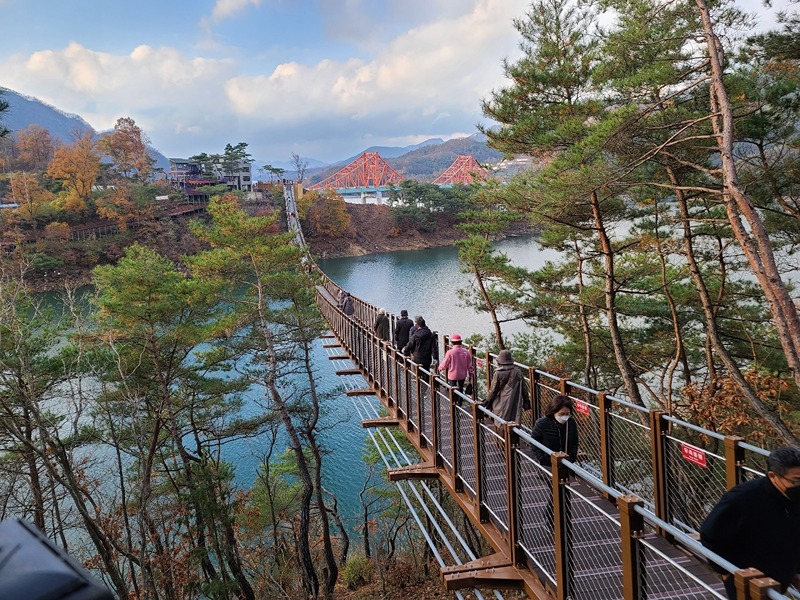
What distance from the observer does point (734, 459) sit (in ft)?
7.80

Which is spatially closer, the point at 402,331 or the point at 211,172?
the point at 402,331

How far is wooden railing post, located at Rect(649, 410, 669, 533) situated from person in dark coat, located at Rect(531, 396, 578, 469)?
1.36ft

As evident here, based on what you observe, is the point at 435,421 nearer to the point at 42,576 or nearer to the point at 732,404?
the point at 42,576

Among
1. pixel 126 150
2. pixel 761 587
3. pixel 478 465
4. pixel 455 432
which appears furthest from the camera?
pixel 126 150

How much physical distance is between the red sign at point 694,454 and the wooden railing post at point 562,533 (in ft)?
2.21

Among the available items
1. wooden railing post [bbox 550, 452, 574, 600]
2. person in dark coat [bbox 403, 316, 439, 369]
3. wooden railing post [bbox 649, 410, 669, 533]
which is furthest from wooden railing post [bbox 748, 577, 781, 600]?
person in dark coat [bbox 403, 316, 439, 369]

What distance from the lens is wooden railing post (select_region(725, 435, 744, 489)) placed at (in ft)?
7.79

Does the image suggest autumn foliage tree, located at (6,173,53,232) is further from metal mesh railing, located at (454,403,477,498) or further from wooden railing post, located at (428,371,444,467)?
metal mesh railing, located at (454,403,477,498)

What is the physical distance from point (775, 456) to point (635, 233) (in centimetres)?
817

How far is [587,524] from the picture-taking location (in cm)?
264

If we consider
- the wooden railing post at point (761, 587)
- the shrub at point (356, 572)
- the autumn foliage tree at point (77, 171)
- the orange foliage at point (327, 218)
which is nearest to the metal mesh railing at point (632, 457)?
the wooden railing post at point (761, 587)

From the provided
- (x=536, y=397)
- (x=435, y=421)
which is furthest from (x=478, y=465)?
(x=536, y=397)

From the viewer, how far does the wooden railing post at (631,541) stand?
1.81 m

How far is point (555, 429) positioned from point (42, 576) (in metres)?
2.77
